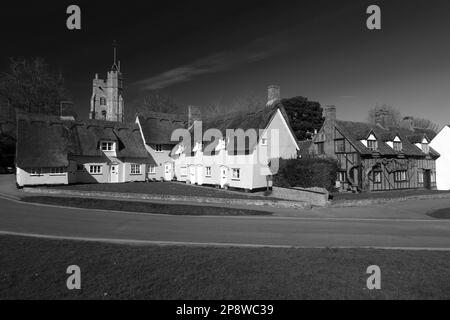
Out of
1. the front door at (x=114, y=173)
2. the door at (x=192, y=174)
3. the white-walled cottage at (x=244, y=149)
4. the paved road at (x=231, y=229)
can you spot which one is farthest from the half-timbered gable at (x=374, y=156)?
the front door at (x=114, y=173)

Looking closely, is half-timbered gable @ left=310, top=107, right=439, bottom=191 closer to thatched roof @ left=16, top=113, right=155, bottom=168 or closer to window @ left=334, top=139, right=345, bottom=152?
window @ left=334, top=139, right=345, bottom=152

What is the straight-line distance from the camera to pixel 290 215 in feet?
59.0

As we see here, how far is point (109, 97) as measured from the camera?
7244 centimetres

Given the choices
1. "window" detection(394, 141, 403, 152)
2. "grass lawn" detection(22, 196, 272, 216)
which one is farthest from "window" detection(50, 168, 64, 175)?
"window" detection(394, 141, 403, 152)

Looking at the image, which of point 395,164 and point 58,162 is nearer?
point 58,162

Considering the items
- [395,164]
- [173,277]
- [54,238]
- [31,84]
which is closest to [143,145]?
[31,84]

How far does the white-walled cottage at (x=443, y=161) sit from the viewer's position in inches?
1385

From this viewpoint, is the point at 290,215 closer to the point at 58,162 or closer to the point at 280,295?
the point at 280,295

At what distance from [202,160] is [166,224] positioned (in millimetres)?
19227

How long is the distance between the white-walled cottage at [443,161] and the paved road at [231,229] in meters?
23.3

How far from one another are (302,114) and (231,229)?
4115 cm

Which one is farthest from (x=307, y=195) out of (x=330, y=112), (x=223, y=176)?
(x=330, y=112)
